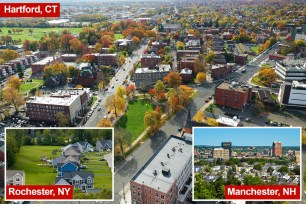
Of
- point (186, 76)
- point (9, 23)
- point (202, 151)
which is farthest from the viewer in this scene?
point (9, 23)

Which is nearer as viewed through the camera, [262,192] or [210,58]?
[262,192]

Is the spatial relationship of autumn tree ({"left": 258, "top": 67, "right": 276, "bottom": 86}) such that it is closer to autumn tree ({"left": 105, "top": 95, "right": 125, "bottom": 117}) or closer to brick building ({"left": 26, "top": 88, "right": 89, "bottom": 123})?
autumn tree ({"left": 105, "top": 95, "right": 125, "bottom": 117})

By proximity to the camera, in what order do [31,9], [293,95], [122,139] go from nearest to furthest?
[31,9] < [122,139] < [293,95]

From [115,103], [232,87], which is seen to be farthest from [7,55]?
[232,87]

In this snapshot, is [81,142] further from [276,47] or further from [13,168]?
[276,47]

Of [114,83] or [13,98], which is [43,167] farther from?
[114,83]

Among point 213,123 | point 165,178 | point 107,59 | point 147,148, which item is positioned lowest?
point 147,148

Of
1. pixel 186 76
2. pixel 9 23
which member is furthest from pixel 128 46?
pixel 9 23

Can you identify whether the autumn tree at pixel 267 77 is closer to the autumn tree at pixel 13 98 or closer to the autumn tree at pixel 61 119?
the autumn tree at pixel 61 119
